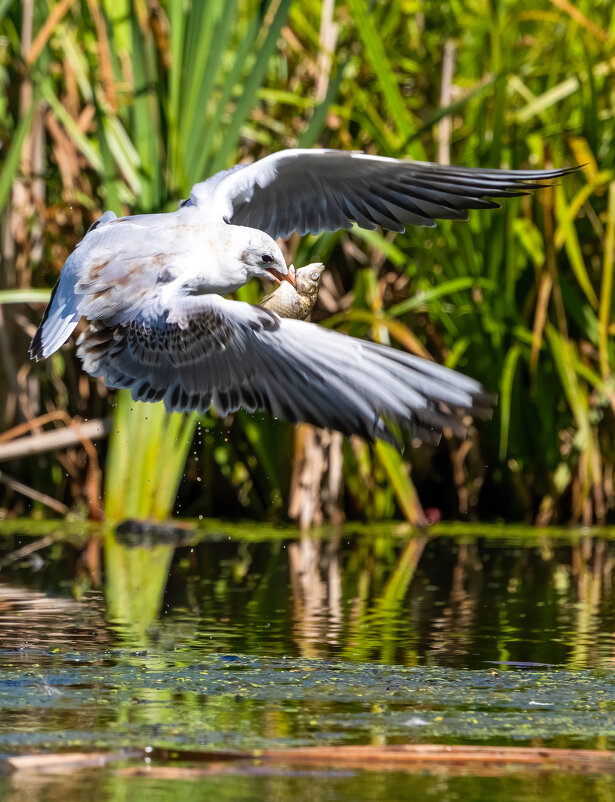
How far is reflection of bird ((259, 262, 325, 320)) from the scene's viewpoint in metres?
4.43

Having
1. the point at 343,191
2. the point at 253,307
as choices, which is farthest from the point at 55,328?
the point at 343,191

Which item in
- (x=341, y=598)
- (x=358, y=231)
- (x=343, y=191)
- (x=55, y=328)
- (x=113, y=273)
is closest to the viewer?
(x=113, y=273)

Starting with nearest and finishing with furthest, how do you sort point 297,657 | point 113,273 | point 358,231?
point 297,657, point 113,273, point 358,231

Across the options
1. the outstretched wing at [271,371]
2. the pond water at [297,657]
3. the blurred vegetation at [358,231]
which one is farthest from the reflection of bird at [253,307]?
the blurred vegetation at [358,231]

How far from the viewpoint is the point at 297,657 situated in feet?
13.1

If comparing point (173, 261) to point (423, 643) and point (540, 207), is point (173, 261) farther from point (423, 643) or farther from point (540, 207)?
point (540, 207)

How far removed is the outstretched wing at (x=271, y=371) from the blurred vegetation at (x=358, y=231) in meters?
2.42

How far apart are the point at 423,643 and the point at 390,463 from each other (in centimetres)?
267

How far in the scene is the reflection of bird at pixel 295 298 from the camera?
4434mm

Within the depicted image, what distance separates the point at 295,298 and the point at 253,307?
1.81 ft

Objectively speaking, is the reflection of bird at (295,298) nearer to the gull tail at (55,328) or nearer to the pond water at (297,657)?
the gull tail at (55,328)

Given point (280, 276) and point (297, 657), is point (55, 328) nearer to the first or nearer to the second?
point (280, 276)

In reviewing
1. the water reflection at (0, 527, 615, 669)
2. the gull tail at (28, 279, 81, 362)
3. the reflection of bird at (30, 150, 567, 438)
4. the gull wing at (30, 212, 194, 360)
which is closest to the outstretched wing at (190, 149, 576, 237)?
the reflection of bird at (30, 150, 567, 438)

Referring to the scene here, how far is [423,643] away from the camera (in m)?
4.30
